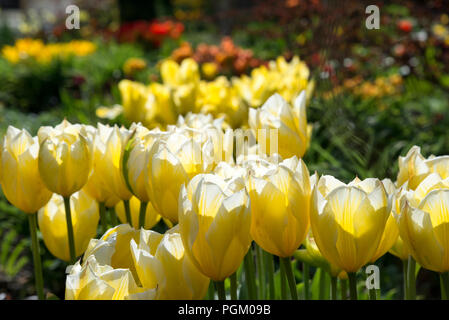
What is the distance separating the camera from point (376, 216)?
2.53 ft

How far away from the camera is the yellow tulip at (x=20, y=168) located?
102 cm

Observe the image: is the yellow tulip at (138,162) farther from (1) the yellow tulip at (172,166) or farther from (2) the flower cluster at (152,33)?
(2) the flower cluster at (152,33)

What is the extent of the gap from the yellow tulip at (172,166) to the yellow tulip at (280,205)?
0.46 ft

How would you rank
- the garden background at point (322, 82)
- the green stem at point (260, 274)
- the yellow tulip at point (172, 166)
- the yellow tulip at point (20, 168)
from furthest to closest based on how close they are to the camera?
1. the garden background at point (322, 82)
2. the green stem at point (260, 274)
3. the yellow tulip at point (20, 168)
4. the yellow tulip at point (172, 166)

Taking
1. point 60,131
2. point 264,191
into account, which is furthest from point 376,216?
point 60,131

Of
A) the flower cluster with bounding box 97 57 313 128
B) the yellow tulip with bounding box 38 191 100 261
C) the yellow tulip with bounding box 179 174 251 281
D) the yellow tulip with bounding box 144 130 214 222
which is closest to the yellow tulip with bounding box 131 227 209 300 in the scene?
the yellow tulip with bounding box 179 174 251 281

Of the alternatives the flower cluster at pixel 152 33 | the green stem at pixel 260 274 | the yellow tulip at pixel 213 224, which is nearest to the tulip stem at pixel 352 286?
the yellow tulip at pixel 213 224

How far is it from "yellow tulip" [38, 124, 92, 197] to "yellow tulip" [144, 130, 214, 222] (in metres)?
0.13

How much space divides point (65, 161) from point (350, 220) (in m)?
0.46

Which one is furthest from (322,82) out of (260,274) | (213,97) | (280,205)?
(280,205)

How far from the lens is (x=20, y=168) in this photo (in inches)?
40.1
